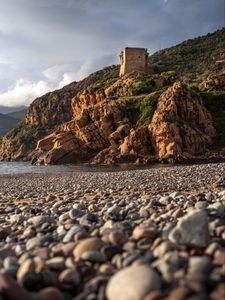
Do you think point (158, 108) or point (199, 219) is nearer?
point (199, 219)

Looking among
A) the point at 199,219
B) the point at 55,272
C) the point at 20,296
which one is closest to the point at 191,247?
the point at 199,219

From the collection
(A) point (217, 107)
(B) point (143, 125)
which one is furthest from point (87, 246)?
(A) point (217, 107)

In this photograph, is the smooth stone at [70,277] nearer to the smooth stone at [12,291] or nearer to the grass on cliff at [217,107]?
the smooth stone at [12,291]

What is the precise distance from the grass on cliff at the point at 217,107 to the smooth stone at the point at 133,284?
6418 centimetres

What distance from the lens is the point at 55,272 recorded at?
3.49 m

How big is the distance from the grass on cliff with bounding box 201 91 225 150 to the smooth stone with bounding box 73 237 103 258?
63.3 metres

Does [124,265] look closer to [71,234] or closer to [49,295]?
[49,295]

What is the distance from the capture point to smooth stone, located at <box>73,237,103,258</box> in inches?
151

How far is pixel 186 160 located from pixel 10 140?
326 feet

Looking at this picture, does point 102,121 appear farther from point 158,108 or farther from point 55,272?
point 55,272

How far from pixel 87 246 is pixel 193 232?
1.15 metres

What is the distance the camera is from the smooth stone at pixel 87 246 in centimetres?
384

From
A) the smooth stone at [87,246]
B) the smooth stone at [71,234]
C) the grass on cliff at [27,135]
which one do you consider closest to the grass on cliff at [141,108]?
the smooth stone at [71,234]

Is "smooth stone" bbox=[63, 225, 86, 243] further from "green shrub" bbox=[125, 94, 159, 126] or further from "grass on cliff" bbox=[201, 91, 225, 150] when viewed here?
"grass on cliff" bbox=[201, 91, 225, 150]
